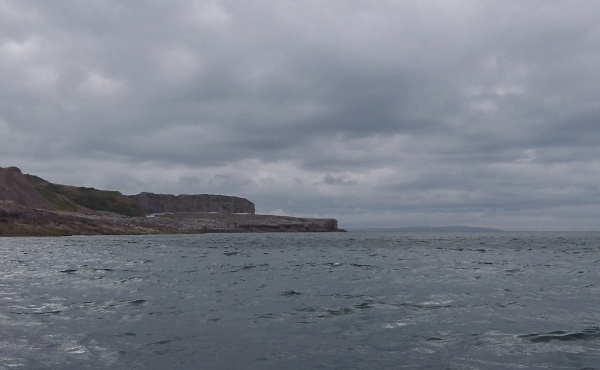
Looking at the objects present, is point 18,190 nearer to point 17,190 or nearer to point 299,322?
point 17,190

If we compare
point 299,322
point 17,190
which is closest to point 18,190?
point 17,190

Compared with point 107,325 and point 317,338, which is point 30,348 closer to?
point 107,325

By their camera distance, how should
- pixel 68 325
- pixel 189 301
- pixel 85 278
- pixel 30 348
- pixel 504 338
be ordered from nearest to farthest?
pixel 30 348 < pixel 504 338 < pixel 68 325 < pixel 189 301 < pixel 85 278

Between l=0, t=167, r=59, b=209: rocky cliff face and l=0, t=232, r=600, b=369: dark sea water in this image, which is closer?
l=0, t=232, r=600, b=369: dark sea water

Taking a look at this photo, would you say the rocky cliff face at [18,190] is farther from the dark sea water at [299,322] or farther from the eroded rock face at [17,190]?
the dark sea water at [299,322]

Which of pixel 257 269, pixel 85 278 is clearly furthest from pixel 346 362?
pixel 257 269

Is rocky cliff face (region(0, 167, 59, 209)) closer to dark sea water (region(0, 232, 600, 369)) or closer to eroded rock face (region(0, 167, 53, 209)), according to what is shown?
eroded rock face (region(0, 167, 53, 209))

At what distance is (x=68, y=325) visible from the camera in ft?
58.2

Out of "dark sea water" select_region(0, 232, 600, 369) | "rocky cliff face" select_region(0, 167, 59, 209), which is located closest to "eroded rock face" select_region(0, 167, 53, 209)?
"rocky cliff face" select_region(0, 167, 59, 209)

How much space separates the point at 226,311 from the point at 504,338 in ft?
32.1

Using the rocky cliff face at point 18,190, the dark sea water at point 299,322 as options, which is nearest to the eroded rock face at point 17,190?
the rocky cliff face at point 18,190

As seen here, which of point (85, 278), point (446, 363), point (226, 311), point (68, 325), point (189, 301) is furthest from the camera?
point (85, 278)

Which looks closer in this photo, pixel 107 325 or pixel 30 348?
pixel 30 348

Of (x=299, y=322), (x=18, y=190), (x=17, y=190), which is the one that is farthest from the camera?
(x=18, y=190)
